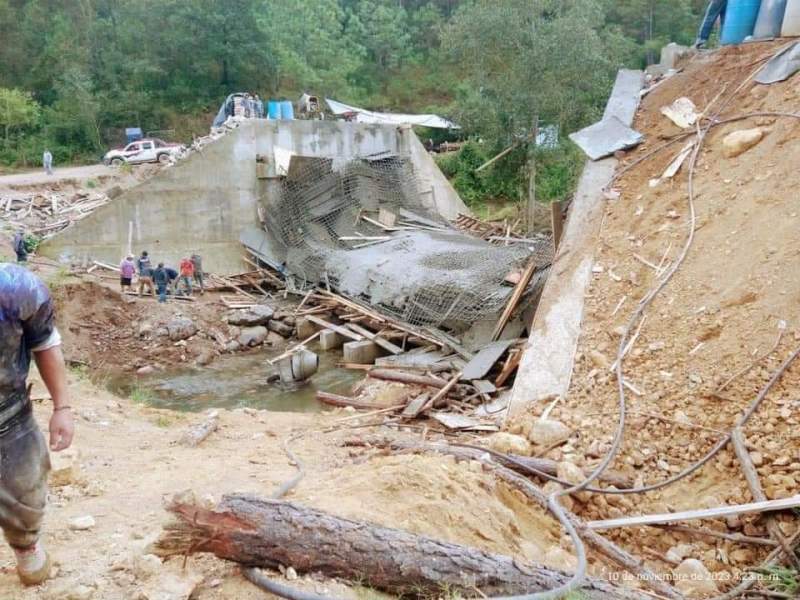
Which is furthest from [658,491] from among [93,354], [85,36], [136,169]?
[85,36]

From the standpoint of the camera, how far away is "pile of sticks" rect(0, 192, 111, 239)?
16484 mm

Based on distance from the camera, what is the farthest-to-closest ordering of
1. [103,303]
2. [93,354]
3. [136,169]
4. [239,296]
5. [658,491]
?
[136,169], [239,296], [103,303], [93,354], [658,491]

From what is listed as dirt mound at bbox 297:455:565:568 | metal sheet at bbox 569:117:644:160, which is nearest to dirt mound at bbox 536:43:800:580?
metal sheet at bbox 569:117:644:160

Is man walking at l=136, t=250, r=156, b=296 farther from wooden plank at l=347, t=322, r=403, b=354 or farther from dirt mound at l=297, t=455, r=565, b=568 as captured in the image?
dirt mound at l=297, t=455, r=565, b=568

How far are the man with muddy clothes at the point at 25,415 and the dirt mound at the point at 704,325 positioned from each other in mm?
3679

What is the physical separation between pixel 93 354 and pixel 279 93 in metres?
23.6

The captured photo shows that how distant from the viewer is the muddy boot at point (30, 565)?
2.69 metres

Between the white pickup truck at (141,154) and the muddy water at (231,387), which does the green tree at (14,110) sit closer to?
the white pickup truck at (141,154)

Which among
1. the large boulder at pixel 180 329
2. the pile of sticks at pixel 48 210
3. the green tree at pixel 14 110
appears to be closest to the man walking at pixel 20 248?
the pile of sticks at pixel 48 210

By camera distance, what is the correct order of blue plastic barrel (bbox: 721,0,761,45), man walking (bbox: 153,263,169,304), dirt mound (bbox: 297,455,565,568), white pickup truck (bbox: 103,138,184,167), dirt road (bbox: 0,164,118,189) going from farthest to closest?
white pickup truck (bbox: 103,138,184,167) → dirt road (bbox: 0,164,118,189) → man walking (bbox: 153,263,169,304) → blue plastic barrel (bbox: 721,0,761,45) → dirt mound (bbox: 297,455,565,568)

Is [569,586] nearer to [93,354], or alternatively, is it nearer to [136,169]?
[93,354]

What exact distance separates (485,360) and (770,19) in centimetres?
736

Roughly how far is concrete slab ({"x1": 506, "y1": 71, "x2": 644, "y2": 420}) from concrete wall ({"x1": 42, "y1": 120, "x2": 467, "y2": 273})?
10857 millimetres

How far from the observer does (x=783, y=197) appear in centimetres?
668
